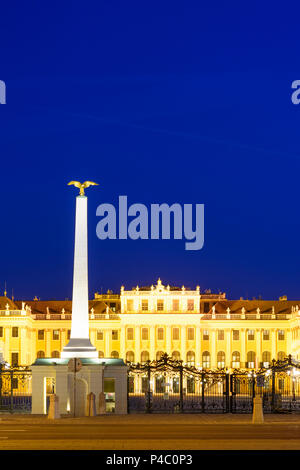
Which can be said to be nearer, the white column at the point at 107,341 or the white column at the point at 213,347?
the white column at the point at 213,347

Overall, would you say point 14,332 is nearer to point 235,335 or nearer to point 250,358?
point 235,335

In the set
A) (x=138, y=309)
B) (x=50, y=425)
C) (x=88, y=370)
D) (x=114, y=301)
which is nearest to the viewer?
(x=50, y=425)

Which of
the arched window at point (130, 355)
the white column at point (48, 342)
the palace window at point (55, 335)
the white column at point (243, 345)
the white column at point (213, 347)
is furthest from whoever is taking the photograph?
the palace window at point (55, 335)

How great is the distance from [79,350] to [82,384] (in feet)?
8.29

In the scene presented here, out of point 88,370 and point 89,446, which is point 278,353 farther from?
point 89,446

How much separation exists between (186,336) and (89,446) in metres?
115

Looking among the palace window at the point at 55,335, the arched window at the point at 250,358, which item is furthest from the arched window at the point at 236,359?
the palace window at the point at 55,335

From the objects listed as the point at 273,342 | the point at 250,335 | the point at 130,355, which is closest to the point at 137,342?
the point at 130,355

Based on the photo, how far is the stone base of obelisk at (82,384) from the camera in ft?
159

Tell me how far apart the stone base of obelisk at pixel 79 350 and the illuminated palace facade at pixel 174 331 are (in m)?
92.7

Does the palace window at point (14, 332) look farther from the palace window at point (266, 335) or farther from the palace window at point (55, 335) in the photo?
the palace window at point (266, 335)

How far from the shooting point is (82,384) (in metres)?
48.7

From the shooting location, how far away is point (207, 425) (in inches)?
1622
